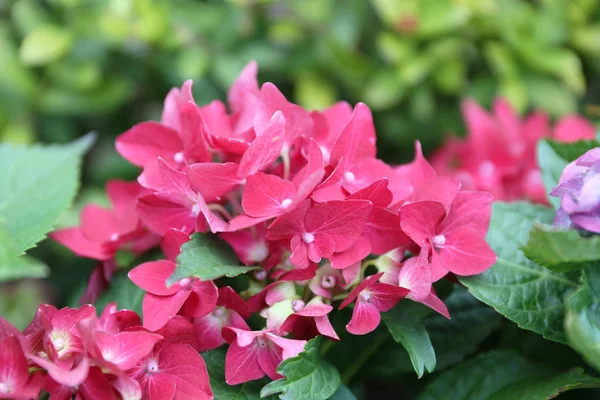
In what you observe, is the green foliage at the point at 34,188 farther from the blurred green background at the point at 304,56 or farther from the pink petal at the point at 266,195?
the blurred green background at the point at 304,56

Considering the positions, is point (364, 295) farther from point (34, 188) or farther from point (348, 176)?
point (34, 188)

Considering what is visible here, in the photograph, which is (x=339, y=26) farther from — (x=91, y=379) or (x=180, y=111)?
(x=91, y=379)

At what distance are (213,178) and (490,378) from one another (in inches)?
15.5

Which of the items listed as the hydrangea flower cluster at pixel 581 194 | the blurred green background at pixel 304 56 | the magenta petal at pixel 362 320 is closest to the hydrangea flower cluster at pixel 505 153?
the blurred green background at pixel 304 56

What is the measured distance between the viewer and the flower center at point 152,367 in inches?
22.2

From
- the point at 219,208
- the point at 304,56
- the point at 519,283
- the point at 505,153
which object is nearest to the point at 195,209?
the point at 219,208


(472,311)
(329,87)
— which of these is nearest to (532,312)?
(472,311)

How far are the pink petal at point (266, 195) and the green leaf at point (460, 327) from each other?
28 cm

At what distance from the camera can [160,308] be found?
57 centimetres

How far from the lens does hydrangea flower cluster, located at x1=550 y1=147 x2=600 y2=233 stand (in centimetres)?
56

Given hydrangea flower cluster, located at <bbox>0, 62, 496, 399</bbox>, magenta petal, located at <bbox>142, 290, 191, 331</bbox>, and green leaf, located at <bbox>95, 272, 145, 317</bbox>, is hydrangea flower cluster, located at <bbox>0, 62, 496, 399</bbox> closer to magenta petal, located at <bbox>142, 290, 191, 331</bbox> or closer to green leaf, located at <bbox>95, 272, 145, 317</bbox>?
magenta petal, located at <bbox>142, 290, 191, 331</bbox>

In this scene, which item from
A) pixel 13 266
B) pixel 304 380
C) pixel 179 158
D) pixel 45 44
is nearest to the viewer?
pixel 13 266

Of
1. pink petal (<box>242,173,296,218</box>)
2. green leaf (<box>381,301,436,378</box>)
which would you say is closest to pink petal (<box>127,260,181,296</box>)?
pink petal (<box>242,173,296,218</box>)

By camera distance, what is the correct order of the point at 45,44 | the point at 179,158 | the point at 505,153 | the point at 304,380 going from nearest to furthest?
the point at 304,380 → the point at 179,158 → the point at 505,153 → the point at 45,44
